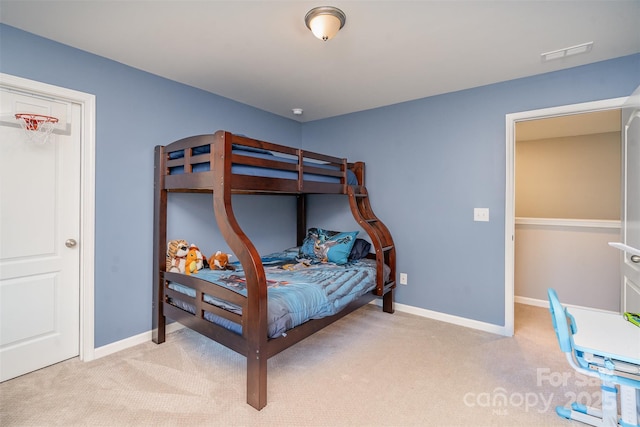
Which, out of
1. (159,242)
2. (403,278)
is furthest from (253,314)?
(403,278)

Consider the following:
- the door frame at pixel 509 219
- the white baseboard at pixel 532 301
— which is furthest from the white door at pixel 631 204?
the white baseboard at pixel 532 301

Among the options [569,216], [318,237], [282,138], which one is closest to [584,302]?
[569,216]

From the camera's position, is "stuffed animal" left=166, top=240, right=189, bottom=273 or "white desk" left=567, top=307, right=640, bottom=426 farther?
"stuffed animal" left=166, top=240, right=189, bottom=273

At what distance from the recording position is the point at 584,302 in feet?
11.0

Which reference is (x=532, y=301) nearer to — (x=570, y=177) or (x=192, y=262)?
(x=570, y=177)

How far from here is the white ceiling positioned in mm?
1742

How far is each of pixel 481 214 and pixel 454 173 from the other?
47 centimetres

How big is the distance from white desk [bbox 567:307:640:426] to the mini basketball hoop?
3.32m

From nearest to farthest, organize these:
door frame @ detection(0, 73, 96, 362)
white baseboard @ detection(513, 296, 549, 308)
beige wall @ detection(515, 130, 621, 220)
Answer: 1. door frame @ detection(0, 73, 96, 362)
2. white baseboard @ detection(513, 296, 549, 308)
3. beige wall @ detection(515, 130, 621, 220)

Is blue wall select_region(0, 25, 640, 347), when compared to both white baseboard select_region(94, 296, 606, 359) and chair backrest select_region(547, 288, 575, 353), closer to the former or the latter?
white baseboard select_region(94, 296, 606, 359)

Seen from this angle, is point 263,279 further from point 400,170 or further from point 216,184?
point 400,170

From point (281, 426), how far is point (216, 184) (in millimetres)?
1439

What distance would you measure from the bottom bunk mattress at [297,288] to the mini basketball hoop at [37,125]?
54.2 inches

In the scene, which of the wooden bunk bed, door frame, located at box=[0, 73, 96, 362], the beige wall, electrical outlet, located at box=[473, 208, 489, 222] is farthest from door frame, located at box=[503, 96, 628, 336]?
door frame, located at box=[0, 73, 96, 362]
